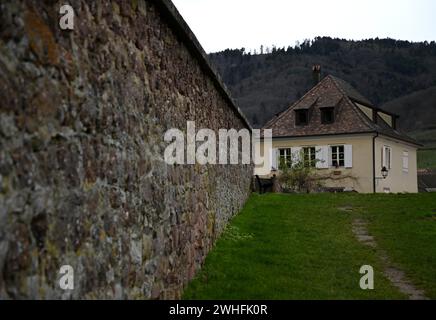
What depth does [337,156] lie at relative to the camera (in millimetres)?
29969

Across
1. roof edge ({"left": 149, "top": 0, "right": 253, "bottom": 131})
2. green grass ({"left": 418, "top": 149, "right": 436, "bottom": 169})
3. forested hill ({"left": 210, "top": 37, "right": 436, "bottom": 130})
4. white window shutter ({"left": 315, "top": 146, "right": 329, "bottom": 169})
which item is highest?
forested hill ({"left": 210, "top": 37, "right": 436, "bottom": 130})

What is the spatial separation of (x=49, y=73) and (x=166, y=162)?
2662mm

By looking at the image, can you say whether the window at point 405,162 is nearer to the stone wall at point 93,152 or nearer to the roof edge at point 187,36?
the roof edge at point 187,36

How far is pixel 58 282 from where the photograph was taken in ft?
9.90

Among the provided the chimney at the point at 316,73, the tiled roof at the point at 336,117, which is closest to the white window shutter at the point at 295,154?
the tiled roof at the point at 336,117

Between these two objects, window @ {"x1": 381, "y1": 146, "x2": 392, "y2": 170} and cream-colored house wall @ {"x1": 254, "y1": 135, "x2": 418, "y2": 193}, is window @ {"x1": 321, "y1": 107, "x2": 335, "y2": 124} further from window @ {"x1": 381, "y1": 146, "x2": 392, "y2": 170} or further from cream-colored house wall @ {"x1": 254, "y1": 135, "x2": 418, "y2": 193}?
window @ {"x1": 381, "y1": 146, "x2": 392, "y2": 170}

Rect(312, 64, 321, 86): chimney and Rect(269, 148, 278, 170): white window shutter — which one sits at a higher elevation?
Rect(312, 64, 321, 86): chimney

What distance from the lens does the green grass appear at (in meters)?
63.7

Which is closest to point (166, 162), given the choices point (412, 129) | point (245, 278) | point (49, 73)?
point (245, 278)

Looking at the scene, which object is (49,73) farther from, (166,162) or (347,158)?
(347,158)

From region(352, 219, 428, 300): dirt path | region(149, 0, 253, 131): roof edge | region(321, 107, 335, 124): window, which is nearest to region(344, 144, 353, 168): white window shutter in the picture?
region(321, 107, 335, 124): window

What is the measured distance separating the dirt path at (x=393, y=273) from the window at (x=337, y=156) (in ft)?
60.1

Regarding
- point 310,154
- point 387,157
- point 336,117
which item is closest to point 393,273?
point 310,154

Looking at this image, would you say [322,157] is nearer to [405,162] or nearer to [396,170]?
[396,170]
